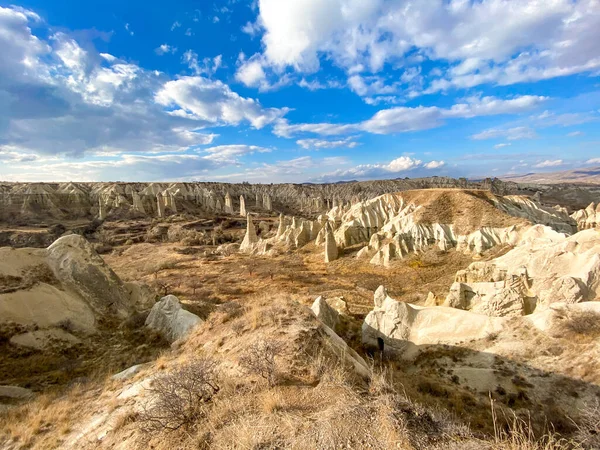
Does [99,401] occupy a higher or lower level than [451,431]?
lower

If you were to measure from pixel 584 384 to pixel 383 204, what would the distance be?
3776 centimetres

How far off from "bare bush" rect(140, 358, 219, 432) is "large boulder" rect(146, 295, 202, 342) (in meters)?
6.74

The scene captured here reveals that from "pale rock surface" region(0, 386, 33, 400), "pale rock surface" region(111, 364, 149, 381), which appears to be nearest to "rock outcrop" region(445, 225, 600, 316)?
"pale rock surface" region(111, 364, 149, 381)

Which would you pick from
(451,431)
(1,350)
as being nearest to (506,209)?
(451,431)

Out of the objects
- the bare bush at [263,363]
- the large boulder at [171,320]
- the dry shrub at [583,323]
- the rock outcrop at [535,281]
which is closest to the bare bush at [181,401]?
the bare bush at [263,363]

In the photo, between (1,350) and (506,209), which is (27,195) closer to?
(1,350)

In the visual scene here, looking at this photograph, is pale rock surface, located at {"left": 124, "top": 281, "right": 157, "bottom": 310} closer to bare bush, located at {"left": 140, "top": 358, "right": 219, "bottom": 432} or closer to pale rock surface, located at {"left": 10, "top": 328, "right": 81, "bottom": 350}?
pale rock surface, located at {"left": 10, "top": 328, "right": 81, "bottom": 350}

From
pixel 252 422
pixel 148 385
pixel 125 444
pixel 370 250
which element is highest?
pixel 252 422

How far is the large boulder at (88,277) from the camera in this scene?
15398 mm

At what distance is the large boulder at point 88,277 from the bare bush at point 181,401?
1200cm

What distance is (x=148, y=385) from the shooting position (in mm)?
7402

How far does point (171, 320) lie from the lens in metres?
13.4

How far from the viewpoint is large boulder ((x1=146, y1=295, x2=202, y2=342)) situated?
495 inches

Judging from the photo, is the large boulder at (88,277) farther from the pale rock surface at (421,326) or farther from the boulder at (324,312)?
the pale rock surface at (421,326)
